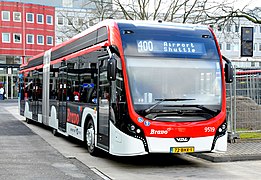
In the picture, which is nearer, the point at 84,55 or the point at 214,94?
the point at 214,94

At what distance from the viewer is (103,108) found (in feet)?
36.1

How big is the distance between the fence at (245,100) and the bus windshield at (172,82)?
4.16 metres

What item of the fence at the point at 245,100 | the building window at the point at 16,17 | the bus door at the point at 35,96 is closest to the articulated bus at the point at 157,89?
the fence at the point at 245,100

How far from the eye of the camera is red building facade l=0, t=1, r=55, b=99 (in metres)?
64.6

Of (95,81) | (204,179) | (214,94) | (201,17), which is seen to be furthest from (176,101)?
(201,17)

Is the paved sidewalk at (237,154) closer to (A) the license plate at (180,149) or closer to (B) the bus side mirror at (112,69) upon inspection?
(A) the license plate at (180,149)

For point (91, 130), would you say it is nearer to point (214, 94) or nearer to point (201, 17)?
point (214, 94)

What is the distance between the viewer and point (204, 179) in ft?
30.4

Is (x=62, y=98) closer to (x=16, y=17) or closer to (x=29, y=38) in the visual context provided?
(x=16, y=17)

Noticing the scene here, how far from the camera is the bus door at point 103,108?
35.0ft

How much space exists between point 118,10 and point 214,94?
13.7 metres

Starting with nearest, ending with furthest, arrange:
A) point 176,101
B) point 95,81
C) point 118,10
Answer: point 176,101 < point 95,81 < point 118,10

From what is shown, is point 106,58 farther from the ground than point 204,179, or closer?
farther from the ground

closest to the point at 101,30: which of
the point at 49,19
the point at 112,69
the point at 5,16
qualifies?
the point at 112,69
